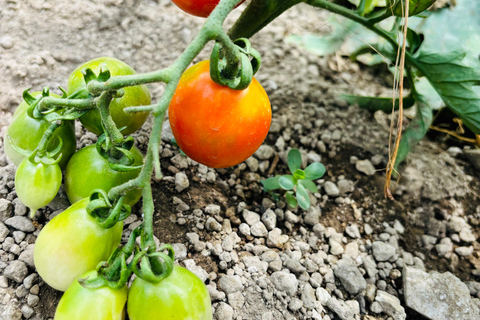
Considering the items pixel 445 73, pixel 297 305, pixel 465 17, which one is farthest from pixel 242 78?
pixel 465 17

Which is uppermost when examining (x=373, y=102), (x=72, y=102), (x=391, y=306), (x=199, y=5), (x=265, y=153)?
(x=199, y=5)

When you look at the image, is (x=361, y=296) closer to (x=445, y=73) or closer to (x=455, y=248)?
(x=455, y=248)

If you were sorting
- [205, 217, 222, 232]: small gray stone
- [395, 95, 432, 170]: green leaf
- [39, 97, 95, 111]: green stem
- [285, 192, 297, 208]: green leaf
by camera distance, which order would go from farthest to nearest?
[395, 95, 432, 170]: green leaf
[285, 192, 297, 208]: green leaf
[205, 217, 222, 232]: small gray stone
[39, 97, 95, 111]: green stem

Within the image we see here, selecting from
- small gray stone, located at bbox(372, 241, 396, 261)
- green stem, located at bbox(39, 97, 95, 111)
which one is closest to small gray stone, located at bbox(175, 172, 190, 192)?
green stem, located at bbox(39, 97, 95, 111)

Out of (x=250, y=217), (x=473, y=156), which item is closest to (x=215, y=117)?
(x=250, y=217)

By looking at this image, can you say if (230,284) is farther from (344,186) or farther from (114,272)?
(344,186)

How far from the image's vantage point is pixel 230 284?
118 cm

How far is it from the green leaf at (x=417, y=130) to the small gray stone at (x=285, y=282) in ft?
2.08

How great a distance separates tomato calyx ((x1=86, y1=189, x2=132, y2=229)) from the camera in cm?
95

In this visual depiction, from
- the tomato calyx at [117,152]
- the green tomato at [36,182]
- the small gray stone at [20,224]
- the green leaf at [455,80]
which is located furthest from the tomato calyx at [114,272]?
the green leaf at [455,80]

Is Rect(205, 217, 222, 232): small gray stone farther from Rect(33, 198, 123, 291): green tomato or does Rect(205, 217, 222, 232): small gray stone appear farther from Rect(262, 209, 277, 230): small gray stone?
Rect(33, 198, 123, 291): green tomato

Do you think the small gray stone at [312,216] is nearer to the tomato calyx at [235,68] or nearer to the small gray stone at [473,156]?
the tomato calyx at [235,68]

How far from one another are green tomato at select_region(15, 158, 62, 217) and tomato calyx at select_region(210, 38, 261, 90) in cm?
51

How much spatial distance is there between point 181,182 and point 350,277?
2.09 ft
